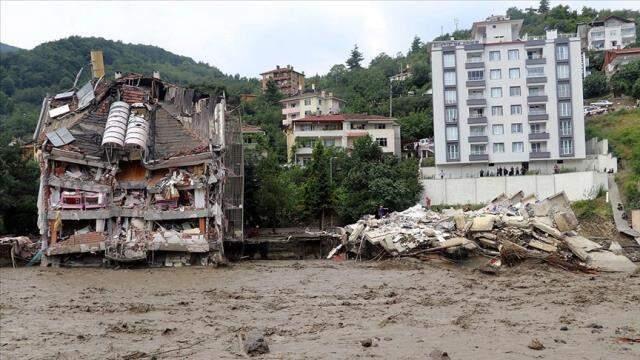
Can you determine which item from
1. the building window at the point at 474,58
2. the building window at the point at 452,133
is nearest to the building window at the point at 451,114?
the building window at the point at 452,133

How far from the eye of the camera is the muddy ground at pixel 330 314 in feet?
41.5

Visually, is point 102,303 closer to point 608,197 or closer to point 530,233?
point 530,233

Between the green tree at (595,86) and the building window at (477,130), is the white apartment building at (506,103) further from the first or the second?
the green tree at (595,86)

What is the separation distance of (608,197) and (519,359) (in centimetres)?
4133

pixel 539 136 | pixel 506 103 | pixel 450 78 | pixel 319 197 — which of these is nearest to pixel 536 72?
pixel 506 103

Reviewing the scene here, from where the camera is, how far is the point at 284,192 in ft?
159

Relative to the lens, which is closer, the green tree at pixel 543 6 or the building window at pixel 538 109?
the building window at pixel 538 109

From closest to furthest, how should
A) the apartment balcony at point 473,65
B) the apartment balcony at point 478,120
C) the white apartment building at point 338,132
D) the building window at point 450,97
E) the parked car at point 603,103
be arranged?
the apartment balcony at point 478,120 < the apartment balcony at point 473,65 < the building window at point 450,97 < the white apartment building at point 338,132 < the parked car at point 603,103

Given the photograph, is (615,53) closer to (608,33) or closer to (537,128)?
(608,33)

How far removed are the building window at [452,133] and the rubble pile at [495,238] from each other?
82.1 ft

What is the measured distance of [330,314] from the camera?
56.4ft

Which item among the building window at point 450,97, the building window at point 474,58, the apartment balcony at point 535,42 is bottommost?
the building window at point 450,97

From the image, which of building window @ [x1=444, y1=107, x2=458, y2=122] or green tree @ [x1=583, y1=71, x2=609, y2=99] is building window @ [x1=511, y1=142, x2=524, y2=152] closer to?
building window @ [x1=444, y1=107, x2=458, y2=122]

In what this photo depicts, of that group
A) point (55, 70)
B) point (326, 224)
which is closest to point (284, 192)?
point (326, 224)
